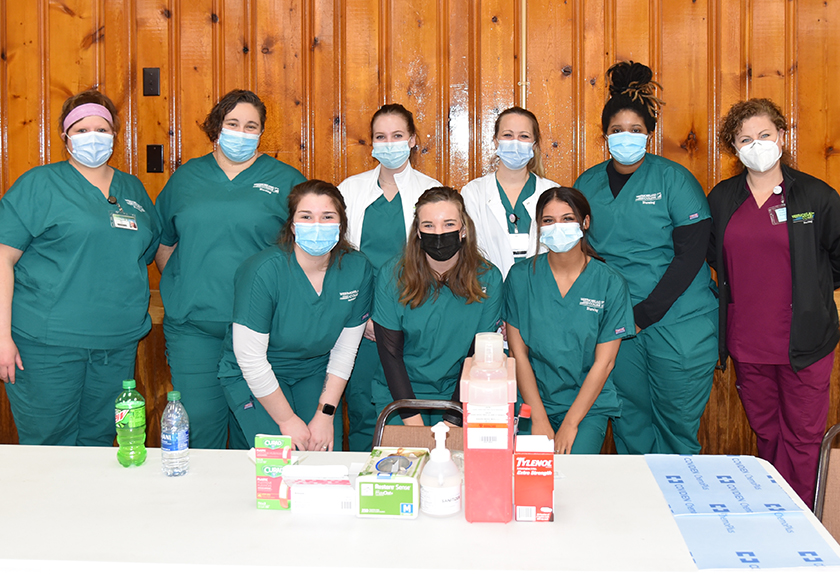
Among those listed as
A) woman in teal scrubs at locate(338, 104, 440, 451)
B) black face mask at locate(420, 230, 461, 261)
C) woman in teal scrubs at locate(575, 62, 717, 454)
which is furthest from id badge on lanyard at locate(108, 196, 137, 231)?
woman in teal scrubs at locate(575, 62, 717, 454)

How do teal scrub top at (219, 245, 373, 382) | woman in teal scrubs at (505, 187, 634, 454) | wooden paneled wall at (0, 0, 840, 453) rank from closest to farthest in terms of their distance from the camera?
teal scrub top at (219, 245, 373, 382) < woman in teal scrubs at (505, 187, 634, 454) < wooden paneled wall at (0, 0, 840, 453)

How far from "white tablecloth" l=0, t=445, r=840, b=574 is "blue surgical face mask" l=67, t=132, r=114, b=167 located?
1366mm

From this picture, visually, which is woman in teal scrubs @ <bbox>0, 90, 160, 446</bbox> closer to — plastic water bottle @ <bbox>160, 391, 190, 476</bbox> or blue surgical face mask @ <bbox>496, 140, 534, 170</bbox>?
plastic water bottle @ <bbox>160, 391, 190, 476</bbox>

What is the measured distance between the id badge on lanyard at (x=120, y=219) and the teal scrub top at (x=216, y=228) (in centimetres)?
18

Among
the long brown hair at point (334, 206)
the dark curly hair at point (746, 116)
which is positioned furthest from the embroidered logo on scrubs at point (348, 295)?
the dark curly hair at point (746, 116)

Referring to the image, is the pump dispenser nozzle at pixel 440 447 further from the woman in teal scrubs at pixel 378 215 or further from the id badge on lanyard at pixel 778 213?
the id badge on lanyard at pixel 778 213

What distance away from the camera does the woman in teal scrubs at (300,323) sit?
7.59 feet

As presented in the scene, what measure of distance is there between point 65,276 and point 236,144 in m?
0.83

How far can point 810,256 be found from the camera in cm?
262

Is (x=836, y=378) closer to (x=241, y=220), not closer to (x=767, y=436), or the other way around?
(x=767, y=436)

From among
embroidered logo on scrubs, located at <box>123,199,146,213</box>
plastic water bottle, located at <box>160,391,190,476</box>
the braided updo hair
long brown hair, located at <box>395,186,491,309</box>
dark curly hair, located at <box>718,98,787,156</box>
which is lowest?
plastic water bottle, located at <box>160,391,190,476</box>

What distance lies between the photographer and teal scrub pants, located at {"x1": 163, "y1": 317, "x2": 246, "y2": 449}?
9.03 feet

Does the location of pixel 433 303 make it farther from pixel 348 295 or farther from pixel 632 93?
pixel 632 93

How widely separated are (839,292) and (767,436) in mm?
894
